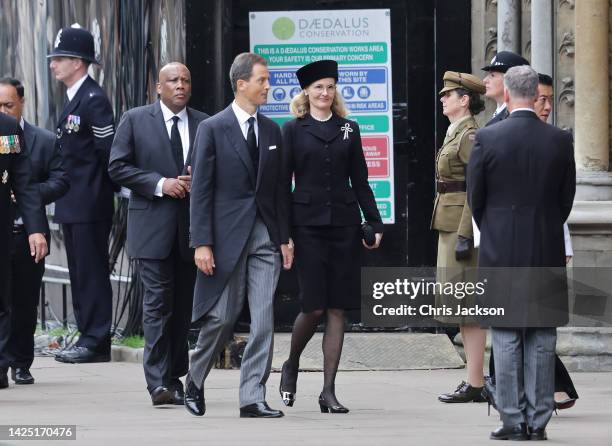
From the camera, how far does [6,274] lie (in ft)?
34.5

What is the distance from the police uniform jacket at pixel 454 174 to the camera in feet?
35.3

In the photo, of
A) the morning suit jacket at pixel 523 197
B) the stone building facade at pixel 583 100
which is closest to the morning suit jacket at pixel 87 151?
the stone building facade at pixel 583 100

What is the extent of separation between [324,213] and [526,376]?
1858mm

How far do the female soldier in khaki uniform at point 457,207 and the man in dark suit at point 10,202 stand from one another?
2353 millimetres

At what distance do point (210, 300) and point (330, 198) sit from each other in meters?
0.97

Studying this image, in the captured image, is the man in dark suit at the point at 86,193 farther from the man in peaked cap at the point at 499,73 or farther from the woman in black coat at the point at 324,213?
the man in peaked cap at the point at 499,73

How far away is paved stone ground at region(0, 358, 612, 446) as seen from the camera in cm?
886

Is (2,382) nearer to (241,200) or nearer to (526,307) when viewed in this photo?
(241,200)

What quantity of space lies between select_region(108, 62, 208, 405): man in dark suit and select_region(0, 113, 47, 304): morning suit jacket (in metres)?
0.54

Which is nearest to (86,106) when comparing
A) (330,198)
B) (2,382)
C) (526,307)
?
(2,382)

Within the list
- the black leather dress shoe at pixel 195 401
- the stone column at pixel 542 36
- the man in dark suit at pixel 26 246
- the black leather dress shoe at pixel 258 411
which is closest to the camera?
the black leather dress shoe at pixel 258 411

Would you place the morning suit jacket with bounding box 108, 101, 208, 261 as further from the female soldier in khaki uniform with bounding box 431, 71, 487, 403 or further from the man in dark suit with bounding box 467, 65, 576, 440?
the man in dark suit with bounding box 467, 65, 576, 440

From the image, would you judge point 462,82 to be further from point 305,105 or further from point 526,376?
point 526,376

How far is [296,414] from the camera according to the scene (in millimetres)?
10000
